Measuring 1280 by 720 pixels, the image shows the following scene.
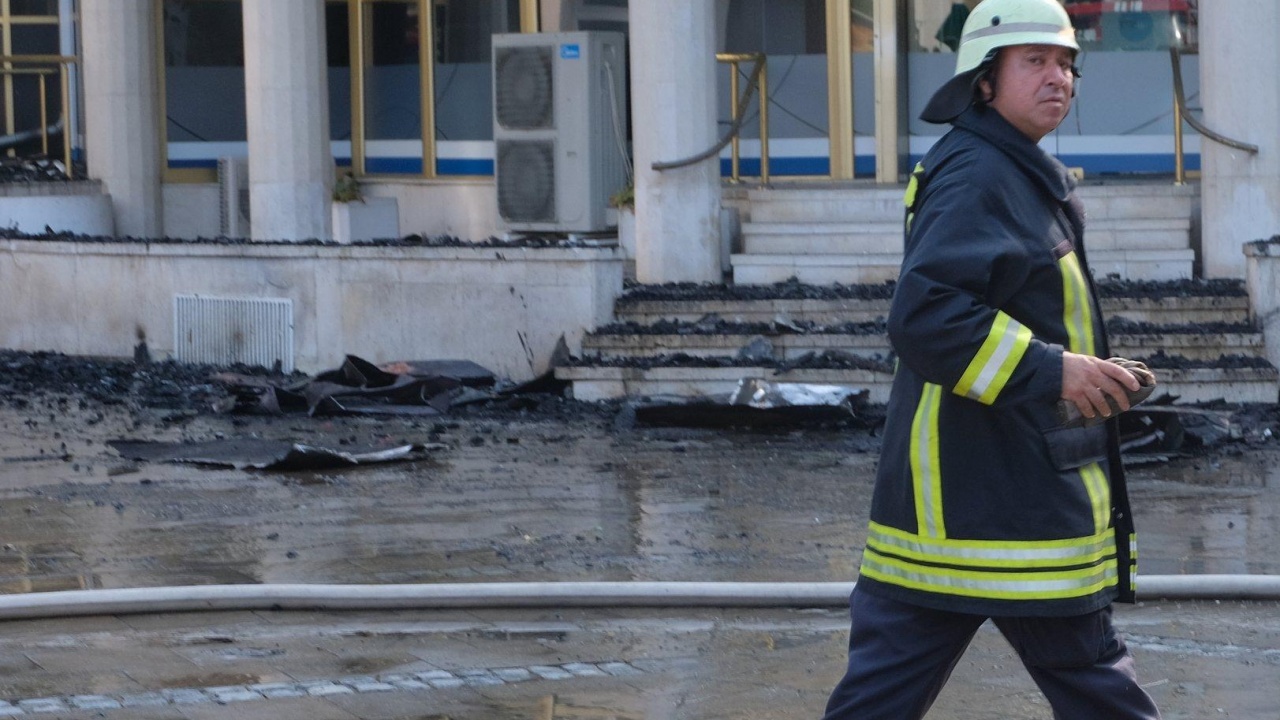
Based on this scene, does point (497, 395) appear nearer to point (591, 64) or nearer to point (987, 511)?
point (591, 64)

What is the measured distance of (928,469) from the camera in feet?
12.2

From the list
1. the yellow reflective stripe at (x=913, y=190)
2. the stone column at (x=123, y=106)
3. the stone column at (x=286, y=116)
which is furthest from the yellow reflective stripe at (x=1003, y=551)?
the stone column at (x=123, y=106)

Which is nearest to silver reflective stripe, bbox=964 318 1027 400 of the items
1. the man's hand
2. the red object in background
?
the man's hand

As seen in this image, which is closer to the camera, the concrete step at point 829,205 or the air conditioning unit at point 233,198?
the concrete step at point 829,205

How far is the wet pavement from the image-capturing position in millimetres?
5539

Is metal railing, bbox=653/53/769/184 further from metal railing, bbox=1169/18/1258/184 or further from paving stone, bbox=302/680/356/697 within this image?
paving stone, bbox=302/680/356/697

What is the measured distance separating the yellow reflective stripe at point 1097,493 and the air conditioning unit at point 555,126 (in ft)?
41.7

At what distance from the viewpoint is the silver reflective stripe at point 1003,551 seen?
3672 millimetres

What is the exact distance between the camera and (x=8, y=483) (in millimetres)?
9789

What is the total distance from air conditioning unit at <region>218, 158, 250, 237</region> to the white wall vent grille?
16.9 ft

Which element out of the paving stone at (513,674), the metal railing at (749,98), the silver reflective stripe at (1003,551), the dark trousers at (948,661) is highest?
the metal railing at (749,98)

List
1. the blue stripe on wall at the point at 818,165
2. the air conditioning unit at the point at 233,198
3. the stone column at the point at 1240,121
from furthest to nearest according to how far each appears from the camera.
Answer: the air conditioning unit at the point at 233,198, the blue stripe on wall at the point at 818,165, the stone column at the point at 1240,121

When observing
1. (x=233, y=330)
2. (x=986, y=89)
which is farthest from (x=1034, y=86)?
(x=233, y=330)

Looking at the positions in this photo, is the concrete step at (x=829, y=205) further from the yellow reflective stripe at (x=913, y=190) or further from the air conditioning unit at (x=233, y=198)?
the yellow reflective stripe at (x=913, y=190)
